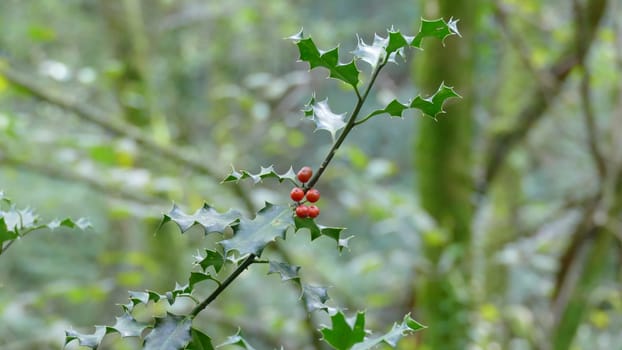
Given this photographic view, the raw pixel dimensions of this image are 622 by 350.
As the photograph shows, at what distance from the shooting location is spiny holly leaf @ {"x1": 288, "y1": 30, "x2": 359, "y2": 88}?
1.52 ft

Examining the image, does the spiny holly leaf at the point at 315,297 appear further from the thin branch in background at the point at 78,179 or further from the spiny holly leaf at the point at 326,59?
the thin branch in background at the point at 78,179

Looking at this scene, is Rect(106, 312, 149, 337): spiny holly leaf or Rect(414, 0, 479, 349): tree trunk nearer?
Rect(106, 312, 149, 337): spiny holly leaf

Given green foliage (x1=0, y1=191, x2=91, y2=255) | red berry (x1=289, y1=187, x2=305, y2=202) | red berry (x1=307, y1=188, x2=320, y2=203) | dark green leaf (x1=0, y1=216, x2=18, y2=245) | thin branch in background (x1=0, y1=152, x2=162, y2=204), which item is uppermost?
thin branch in background (x1=0, y1=152, x2=162, y2=204)

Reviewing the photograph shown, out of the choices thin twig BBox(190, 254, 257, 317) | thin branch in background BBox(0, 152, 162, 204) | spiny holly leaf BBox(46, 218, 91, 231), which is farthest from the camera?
thin branch in background BBox(0, 152, 162, 204)

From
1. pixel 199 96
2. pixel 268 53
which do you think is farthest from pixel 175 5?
pixel 199 96

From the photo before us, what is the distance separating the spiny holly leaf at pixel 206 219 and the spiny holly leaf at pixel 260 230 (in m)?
0.01

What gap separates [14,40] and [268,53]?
62.6 inches

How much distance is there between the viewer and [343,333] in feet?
1.47

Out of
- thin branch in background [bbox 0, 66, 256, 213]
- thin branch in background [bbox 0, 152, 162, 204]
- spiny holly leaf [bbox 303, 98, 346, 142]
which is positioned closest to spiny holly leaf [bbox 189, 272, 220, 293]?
spiny holly leaf [bbox 303, 98, 346, 142]

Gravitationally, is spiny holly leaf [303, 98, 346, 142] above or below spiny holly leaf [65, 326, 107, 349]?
above

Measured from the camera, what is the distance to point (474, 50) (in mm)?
2047

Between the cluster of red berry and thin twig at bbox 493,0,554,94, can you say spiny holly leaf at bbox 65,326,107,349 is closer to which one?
the cluster of red berry

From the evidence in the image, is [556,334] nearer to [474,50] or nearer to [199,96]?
[474,50]

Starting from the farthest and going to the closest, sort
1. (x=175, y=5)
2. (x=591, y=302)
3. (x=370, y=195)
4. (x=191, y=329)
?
(x=175, y=5) < (x=591, y=302) < (x=370, y=195) < (x=191, y=329)
